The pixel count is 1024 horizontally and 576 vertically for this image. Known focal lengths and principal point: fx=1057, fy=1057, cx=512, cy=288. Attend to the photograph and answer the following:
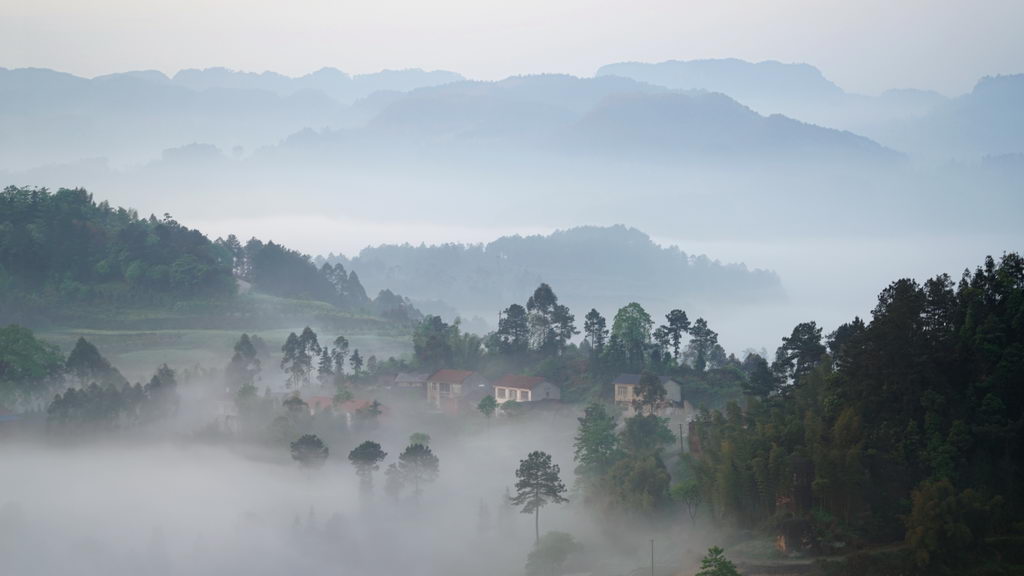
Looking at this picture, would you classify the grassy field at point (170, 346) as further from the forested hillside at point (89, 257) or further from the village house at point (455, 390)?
the village house at point (455, 390)

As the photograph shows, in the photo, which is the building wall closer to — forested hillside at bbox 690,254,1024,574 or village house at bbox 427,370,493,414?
village house at bbox 427,370,493,414

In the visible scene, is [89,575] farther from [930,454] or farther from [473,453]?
[930,454]

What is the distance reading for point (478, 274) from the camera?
172m

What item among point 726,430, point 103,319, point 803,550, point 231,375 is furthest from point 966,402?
point 103,319

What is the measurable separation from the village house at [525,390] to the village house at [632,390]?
12.0ft

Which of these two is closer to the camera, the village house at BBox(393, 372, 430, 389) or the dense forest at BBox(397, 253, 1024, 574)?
the dense forest at BBox(397, 253, 1024, 574)

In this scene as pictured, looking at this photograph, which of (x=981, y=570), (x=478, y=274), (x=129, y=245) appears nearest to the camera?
(x=981, y=570)

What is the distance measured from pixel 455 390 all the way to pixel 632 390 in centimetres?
998

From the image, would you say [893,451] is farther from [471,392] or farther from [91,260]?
[91,260]

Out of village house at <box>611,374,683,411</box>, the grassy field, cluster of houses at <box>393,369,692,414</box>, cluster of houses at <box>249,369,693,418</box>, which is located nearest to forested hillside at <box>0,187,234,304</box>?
the grassy field

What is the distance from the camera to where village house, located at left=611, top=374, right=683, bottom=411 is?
46.9m

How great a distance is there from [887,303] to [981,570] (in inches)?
357

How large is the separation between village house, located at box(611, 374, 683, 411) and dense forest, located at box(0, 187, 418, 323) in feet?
127

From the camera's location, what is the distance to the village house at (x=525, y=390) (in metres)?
50.4
